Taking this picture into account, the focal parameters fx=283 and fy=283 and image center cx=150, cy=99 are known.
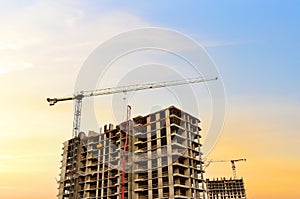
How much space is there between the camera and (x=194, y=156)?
54.8m

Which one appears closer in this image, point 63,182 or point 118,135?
point 118,135

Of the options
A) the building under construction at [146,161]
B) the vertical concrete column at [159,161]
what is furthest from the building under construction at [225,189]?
the vertical concrete column at [159,161]

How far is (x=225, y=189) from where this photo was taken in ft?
271

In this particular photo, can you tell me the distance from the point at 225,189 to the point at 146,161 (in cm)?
3909

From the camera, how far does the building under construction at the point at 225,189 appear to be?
81938mm

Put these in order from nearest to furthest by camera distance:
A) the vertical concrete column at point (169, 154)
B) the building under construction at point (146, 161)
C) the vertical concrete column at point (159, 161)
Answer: the vertical concrete column at point (169, 154), the vertical concrete column at point (159, 161), the building under construction at point (146, 161)

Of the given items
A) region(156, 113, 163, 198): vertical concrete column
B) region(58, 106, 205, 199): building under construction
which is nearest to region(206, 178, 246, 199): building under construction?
region(58, 106, 205, 199): building under construction

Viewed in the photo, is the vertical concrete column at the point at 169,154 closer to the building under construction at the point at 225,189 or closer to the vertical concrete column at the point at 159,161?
the vertical concrete column at the point at 159,161

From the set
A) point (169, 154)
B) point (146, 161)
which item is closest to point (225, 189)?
point (146, 161)

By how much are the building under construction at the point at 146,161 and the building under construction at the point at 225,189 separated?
102 ft

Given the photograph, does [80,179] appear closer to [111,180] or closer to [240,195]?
[111,180]

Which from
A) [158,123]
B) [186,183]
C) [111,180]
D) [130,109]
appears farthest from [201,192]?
[130,109]

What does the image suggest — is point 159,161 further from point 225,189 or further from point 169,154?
point 225,189

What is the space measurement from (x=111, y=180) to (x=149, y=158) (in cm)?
1202
